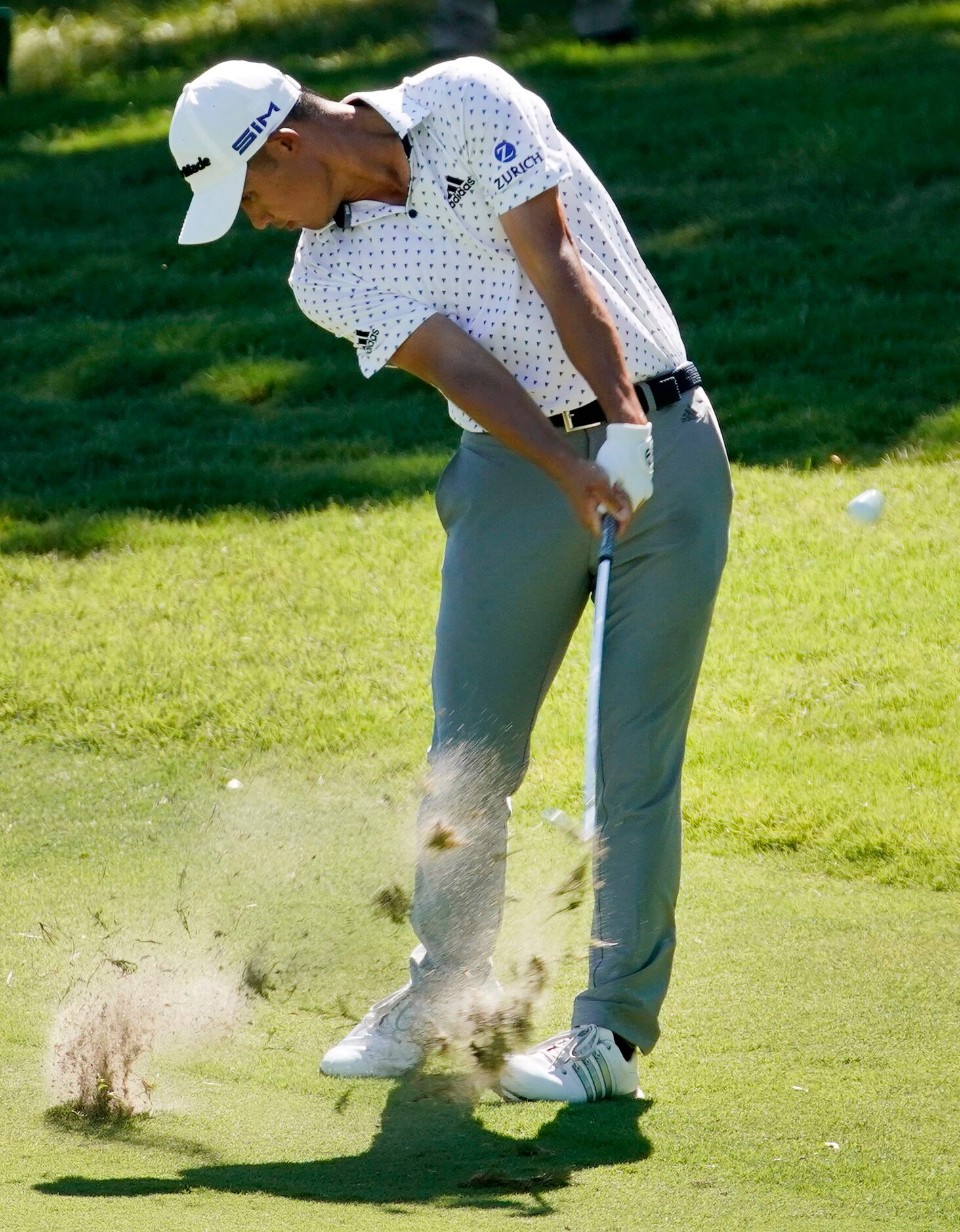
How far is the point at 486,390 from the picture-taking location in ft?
9.18

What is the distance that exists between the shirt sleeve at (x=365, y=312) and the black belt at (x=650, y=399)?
28cm

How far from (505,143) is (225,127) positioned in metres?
0.45

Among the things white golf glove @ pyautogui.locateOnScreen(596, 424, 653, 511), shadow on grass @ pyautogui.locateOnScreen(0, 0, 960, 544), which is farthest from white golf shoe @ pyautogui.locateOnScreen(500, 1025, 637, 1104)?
shadow on grass @ pyautogui.locateOnScreen(0, 0, 960, 544)

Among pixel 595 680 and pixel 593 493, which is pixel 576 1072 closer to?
pixel 595 680

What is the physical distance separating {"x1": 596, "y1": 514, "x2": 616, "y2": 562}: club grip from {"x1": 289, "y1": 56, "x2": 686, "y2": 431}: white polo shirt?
0.21 metres

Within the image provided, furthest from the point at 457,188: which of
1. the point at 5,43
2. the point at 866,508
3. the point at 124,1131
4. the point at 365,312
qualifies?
the point at 5,43

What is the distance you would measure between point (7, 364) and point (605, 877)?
6825mm

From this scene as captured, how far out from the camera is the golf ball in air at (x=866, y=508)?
6.60 m

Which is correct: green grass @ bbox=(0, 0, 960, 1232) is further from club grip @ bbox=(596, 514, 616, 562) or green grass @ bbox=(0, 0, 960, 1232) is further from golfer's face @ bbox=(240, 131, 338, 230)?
golfer's face @ bbox=(240, 131, 338, 230)

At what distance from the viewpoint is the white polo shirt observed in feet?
9.34

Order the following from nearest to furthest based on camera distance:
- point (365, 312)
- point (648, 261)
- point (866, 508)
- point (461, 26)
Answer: point (365, 312) < point (866, 508) < point (648, 261) < point (461, 26)

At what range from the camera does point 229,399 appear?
862 cm

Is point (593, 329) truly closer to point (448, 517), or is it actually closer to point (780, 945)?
point (448, 517)

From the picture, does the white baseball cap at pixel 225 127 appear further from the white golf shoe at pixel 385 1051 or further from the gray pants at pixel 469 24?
the gray pants at pixel 469 24
